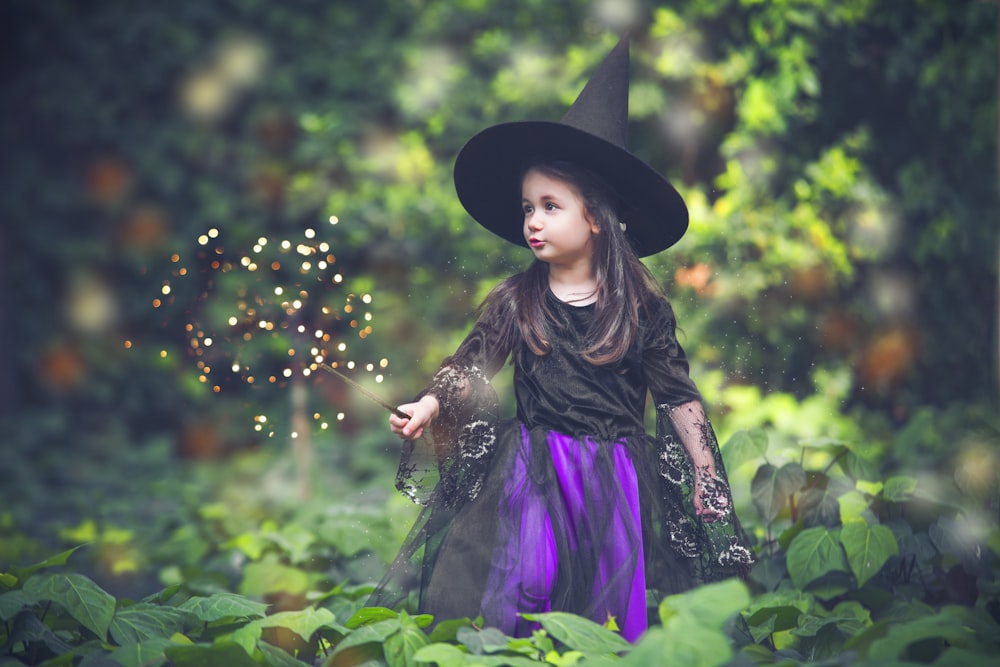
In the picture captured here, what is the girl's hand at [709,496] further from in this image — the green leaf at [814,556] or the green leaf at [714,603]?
the green leaf at [714,603]

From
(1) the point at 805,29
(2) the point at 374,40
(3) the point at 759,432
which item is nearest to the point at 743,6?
(1) the point at 805,29

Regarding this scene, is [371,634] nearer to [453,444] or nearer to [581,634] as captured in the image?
[581,634]

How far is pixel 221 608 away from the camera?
95.5 inches

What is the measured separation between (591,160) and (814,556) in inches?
49.5

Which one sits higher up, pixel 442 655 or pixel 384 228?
pixel 384 228

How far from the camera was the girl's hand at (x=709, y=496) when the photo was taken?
261cm

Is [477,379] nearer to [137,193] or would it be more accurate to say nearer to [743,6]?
[743,6]

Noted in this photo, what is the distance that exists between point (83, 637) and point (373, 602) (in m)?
0.72

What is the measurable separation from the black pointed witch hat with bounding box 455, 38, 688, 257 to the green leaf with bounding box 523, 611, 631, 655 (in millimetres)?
1115

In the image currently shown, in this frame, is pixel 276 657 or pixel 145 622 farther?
pixel 145 622

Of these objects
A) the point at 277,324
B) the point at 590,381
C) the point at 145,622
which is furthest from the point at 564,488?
the point at 277,324

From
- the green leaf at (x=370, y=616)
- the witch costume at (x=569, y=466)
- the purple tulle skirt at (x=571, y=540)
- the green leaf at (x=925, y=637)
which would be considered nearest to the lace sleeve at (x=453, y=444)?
the witch costume at (x=569, y=466)

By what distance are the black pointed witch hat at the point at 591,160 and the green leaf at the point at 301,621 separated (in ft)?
3.91

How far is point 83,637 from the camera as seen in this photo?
2527 mm
